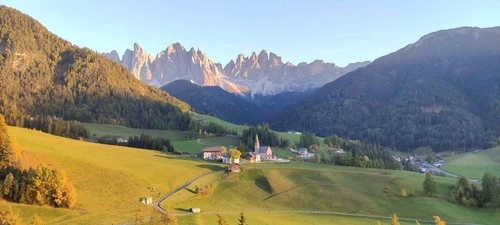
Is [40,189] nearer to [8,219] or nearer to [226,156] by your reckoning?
[8,219]

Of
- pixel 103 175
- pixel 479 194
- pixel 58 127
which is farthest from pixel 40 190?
pixel 58 127

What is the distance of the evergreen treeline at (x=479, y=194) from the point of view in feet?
352

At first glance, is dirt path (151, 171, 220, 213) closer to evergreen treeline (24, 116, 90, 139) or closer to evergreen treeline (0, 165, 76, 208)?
evergreen treeline (0, 165, 76, 208)

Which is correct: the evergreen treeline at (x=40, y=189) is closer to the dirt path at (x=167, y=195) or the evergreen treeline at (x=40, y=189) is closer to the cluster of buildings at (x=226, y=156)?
the dirt path at (x=167, y=195)

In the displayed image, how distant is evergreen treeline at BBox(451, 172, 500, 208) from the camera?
107 metres

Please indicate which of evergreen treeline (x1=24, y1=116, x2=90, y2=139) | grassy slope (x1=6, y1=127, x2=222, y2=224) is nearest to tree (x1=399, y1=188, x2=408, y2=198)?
grassy slope (x1=6, y1=127, x2=222, y2=224)

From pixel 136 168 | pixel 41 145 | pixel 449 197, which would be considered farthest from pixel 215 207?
pixel 449 197

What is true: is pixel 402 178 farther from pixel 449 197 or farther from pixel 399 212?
pixel 399 212

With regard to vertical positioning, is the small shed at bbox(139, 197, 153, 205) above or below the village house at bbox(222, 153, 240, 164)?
below

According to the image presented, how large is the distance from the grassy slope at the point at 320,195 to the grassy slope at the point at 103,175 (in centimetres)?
746

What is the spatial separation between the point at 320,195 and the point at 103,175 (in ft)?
155

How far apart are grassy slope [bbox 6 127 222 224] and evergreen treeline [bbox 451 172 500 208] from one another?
6140 cm

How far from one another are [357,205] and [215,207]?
105ft

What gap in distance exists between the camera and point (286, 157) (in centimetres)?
17462
